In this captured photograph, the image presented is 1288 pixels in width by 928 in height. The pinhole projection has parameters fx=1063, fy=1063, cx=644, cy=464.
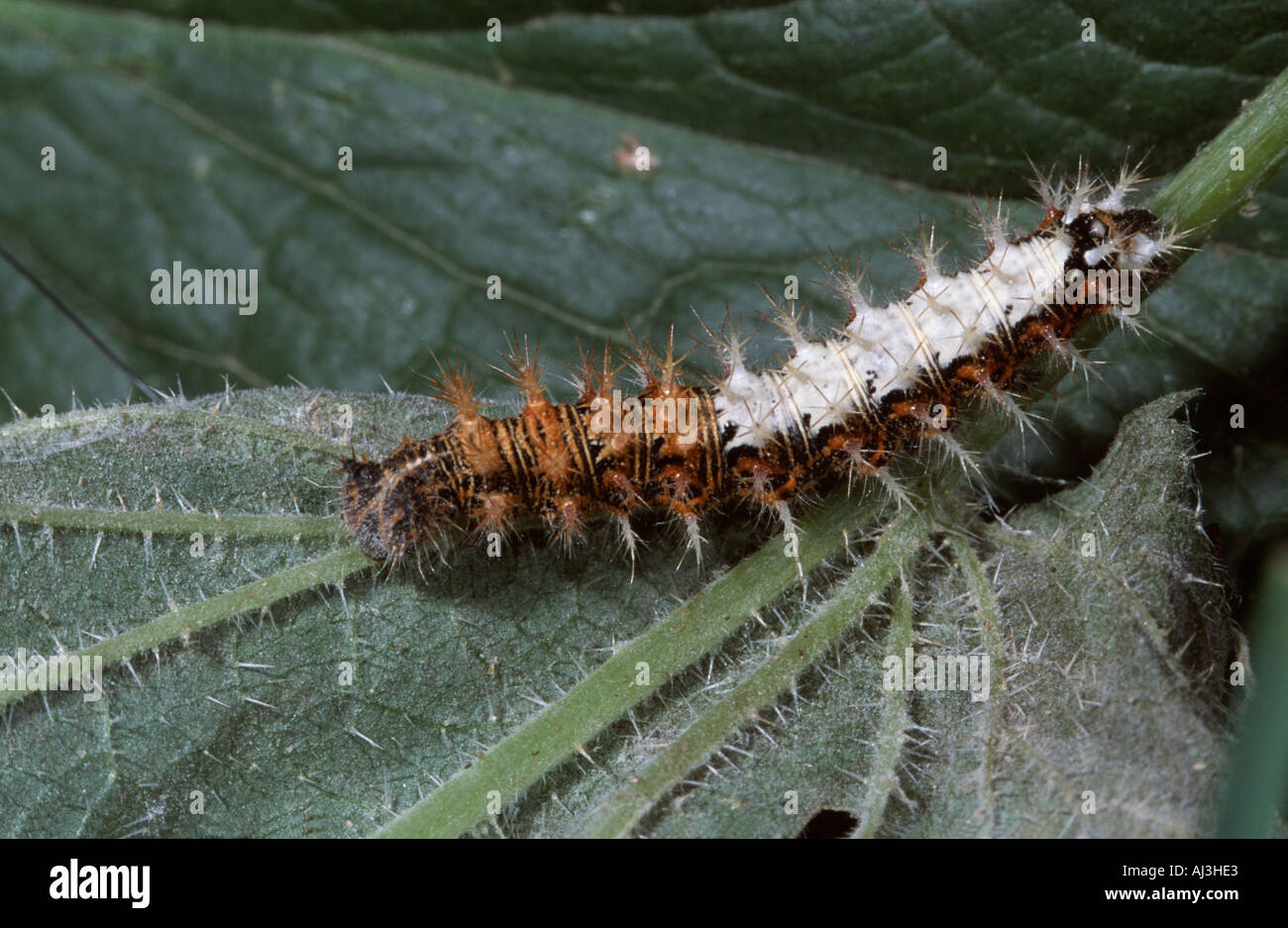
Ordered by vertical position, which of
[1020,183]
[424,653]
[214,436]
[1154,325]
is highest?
[1020,183]

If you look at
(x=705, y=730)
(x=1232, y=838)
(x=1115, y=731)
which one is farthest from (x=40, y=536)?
(x=1232, y=838)

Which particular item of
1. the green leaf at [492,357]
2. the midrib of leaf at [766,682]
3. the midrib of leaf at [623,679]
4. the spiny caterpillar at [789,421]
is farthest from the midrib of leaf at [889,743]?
the spiny caterpillar at [789,421]

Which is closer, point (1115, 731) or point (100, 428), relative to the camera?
point (1115, 731)

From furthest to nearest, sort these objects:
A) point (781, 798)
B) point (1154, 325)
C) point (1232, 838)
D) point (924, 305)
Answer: point (1154, 325) < point (924, 305) < point (781, 798) < point (1232, 838)

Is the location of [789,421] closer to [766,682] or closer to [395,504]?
[766,682]

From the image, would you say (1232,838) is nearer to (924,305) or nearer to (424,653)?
(924,305)

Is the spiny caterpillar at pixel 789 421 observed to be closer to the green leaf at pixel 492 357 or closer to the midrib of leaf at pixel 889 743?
the green leaf at pixel 492 357

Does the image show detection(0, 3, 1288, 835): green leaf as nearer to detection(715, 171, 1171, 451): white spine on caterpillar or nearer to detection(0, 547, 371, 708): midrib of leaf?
detection(0, 547, 371, 708): midrib of leaf
